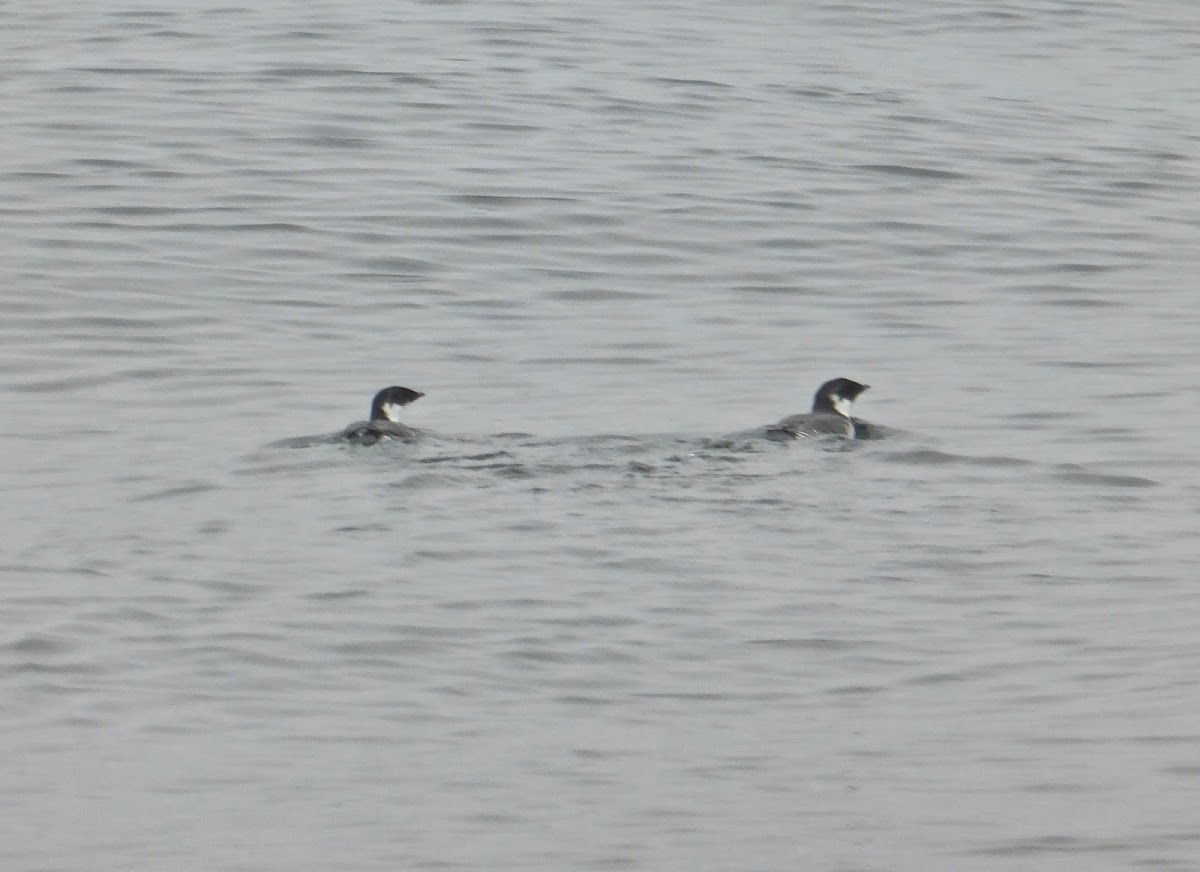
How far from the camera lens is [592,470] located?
1198 centimetres

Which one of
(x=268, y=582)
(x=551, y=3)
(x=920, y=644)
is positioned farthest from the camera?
(x=551, y=3)

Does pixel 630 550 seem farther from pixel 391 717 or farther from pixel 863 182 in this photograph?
pixel 863 182

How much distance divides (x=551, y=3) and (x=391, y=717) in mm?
24382

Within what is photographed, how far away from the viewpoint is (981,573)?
1027 centimetres

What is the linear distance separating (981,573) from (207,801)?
425cm

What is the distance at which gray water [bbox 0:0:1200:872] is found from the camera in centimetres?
749

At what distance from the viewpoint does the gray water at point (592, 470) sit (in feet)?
24.6

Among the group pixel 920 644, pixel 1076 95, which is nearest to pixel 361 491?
pixel 920 644

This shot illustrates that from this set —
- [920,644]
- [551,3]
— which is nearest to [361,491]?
[920,644]

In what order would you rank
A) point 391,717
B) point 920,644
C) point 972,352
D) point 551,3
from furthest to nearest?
point 551,3 < point 972,352 < point 920,644 < point 391,717

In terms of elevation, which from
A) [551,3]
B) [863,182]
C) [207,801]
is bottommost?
[207,801]

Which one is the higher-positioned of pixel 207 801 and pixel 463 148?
pixel 463 148

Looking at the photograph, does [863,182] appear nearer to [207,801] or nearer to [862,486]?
[862,486]

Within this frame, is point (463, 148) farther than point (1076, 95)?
No
